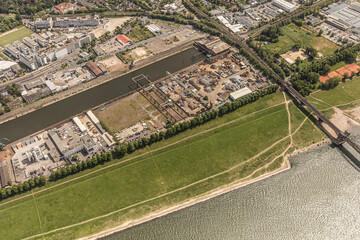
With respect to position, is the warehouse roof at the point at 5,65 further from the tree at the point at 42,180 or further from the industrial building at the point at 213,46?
the industrial building at the point at 213,46

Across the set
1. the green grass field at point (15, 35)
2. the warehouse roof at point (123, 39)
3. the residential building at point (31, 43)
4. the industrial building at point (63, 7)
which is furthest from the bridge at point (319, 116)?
the green grass field at point (15, 35)

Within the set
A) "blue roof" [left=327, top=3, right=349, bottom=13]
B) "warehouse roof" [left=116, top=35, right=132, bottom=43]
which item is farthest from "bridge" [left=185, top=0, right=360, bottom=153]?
"blue roof" [left=327, top=3, right=349, bottom=13]

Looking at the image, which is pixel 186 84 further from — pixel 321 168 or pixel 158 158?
pixel 321 168

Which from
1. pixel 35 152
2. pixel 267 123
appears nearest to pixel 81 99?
pixel 35 152

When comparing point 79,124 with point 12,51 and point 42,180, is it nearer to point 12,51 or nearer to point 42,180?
point 42,180

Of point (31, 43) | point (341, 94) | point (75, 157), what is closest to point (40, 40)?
point (31, 43)
